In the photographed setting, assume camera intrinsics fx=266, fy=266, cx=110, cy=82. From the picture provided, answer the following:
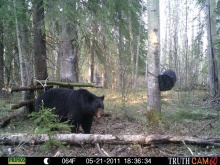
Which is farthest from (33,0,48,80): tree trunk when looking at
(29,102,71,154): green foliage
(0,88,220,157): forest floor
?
(29,102,71,154): green foliage

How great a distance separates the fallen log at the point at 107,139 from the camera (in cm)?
566

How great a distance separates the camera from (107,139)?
5.80m

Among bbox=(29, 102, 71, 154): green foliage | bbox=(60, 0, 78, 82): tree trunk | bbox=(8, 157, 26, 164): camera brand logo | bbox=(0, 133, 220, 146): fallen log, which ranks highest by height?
bbox=(60, 0, 78, 82): tree trunk

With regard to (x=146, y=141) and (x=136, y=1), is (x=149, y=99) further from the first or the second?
(x=136, y=1)

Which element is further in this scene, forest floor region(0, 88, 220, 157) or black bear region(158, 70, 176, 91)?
black bear region(158, 70, 176, 91)

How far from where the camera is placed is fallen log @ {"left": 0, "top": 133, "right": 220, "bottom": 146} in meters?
5.66

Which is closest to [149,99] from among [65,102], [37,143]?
[65,102]

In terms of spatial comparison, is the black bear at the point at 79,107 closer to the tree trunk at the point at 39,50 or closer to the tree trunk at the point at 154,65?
the tree trunk at the point at 154,65

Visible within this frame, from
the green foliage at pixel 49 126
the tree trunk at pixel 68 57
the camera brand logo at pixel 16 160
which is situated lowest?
the camera brand logo at pixel 16 160

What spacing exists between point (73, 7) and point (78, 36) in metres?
1.73

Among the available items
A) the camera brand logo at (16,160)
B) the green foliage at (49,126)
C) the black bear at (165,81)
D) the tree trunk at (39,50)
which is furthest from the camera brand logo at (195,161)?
the tree trunk at (39,50)

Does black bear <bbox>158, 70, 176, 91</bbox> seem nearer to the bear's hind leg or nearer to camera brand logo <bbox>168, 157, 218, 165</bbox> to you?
the bear's hind leg

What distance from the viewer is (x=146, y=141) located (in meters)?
5.65

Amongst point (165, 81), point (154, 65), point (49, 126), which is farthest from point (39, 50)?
point (49, 126)
